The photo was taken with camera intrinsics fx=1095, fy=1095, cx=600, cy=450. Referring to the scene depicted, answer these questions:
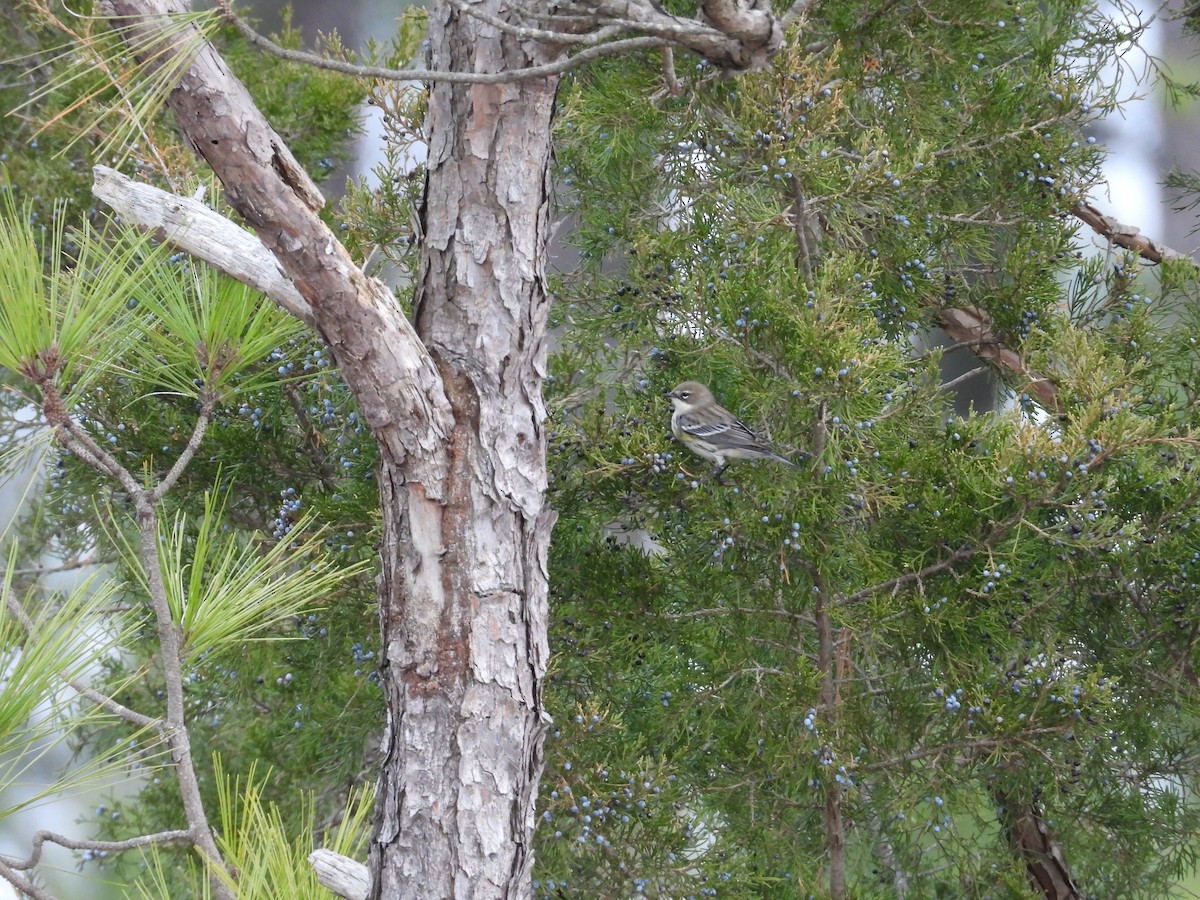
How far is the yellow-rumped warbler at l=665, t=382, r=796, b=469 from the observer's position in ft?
7.09

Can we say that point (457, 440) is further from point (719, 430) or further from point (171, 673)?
point (719, 430)

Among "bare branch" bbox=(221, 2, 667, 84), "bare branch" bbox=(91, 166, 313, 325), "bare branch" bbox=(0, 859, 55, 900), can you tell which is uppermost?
"bare branch" bbox=(221, 2, 667, 84)

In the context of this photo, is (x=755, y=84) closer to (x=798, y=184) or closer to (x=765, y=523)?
(x=798, y=184)

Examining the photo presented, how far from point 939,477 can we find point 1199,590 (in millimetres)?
555

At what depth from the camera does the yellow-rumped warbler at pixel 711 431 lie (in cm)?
216

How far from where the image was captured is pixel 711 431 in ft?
7.23

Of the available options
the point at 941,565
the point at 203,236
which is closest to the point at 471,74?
the point at 203,236

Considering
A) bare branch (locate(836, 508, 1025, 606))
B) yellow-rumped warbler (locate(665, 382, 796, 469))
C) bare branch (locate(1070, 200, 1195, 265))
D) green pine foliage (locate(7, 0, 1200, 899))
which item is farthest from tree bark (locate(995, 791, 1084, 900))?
bare branch (locate(1070, 200, 1195, 265))

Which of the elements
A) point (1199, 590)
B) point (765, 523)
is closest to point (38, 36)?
point (765, 523)

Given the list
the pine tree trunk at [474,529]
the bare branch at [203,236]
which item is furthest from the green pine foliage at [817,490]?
the pine tree trunk at [474,529]

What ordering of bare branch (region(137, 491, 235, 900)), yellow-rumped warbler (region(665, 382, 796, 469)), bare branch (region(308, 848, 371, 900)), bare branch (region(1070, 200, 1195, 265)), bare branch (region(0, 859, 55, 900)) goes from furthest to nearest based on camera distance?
bare branch (region(1070, 200, 1195, 265)) < yellow-rumped warbler (region(665, 382, 796, 469)) < bare branch (region(308, 848, 371, 900)) < bare branch (region(137, 491, 235, 900)) < bare branch (region(0, 859, 55, 900))

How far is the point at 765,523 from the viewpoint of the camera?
209 centimetres

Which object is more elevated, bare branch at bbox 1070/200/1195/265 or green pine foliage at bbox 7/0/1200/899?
bare branch at bbox 1070/200/1195/265

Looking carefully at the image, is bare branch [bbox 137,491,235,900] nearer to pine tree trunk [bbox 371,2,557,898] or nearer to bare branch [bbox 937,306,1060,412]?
pine tree trunk [bbox 371,2,557,898]
